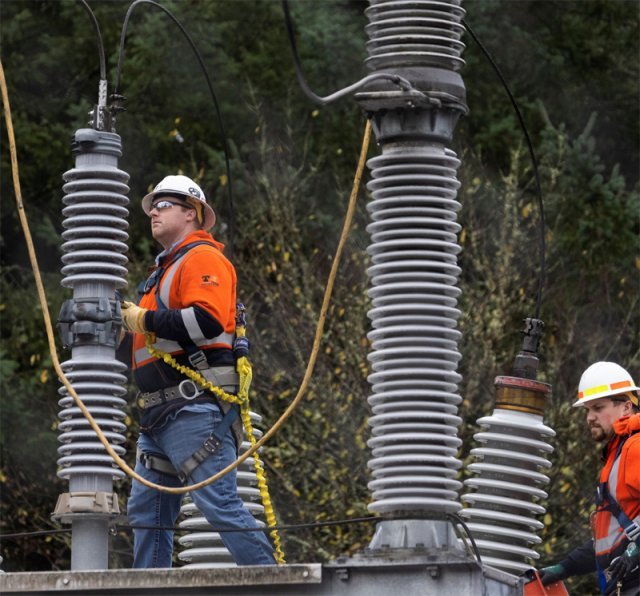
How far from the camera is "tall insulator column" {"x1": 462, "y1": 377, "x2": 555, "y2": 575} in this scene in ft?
26.2

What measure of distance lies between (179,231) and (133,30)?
14.7 m

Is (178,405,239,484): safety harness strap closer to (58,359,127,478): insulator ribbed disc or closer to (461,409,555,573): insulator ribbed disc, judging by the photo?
(58,359,127,478): insulator ribbed disc

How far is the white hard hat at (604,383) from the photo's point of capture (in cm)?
845

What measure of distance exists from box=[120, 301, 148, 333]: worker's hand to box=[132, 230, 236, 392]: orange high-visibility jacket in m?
0.05

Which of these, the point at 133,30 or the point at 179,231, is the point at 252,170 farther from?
the point at 179,231

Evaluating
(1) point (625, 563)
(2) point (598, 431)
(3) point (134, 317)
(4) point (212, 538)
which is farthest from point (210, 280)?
(1) point (625, 563)

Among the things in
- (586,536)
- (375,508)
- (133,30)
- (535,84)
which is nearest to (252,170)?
(133,30)

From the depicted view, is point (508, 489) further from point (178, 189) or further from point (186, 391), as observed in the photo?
point (178, 189)

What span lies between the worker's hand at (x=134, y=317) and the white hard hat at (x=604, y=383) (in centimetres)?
215

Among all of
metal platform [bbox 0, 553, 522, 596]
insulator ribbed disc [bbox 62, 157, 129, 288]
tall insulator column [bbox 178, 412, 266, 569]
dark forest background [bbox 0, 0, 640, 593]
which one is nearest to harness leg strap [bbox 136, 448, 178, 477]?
tall insulator column [bbox 178, 412, 266, 569]

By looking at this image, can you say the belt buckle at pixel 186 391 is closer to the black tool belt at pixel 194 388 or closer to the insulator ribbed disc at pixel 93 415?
the black tool belt at pixel 194 388

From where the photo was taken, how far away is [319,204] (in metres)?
21.5

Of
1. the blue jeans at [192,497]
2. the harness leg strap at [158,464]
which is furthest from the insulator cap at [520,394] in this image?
the harness leg strap at [158,464]

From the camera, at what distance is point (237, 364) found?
8.02 meters
